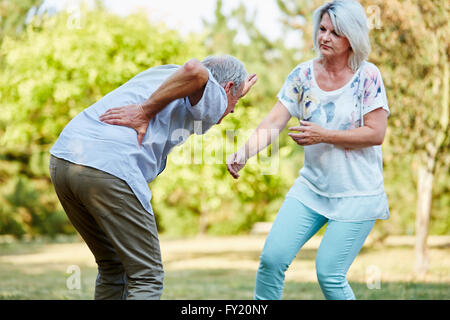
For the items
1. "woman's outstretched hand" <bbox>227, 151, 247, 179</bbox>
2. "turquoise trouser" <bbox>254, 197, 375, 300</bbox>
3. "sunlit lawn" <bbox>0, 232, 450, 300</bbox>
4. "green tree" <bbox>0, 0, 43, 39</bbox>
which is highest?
"green tree" <bbox>0, 0, 43, 39</bbox>

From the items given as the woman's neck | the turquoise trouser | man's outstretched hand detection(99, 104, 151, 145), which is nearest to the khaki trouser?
man's outstretched hand detection(99, 104, 151, 145)

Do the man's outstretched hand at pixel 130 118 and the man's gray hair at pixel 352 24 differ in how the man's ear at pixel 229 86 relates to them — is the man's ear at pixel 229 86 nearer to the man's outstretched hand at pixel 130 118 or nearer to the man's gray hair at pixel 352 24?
the man's outstretched hand at pixel 130 118

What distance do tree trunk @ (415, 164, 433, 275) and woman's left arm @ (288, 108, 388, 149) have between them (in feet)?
23.4

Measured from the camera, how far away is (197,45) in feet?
40.1

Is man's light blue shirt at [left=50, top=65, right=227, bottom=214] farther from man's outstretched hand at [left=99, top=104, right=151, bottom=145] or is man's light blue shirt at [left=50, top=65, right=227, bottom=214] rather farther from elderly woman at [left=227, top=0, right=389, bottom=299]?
elderly woman at [left=227, top=0, right=389, bottom=299]

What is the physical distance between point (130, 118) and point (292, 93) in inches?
41.4

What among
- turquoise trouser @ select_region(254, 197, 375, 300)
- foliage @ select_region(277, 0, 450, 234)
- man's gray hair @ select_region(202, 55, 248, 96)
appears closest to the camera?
man's gray hair @ select_region(202, 55, 248, 96)

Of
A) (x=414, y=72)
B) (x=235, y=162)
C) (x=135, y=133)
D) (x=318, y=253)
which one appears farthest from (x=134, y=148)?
(x=414, y=72)

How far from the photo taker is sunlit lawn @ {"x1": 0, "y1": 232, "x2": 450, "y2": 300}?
6227 millimetres
